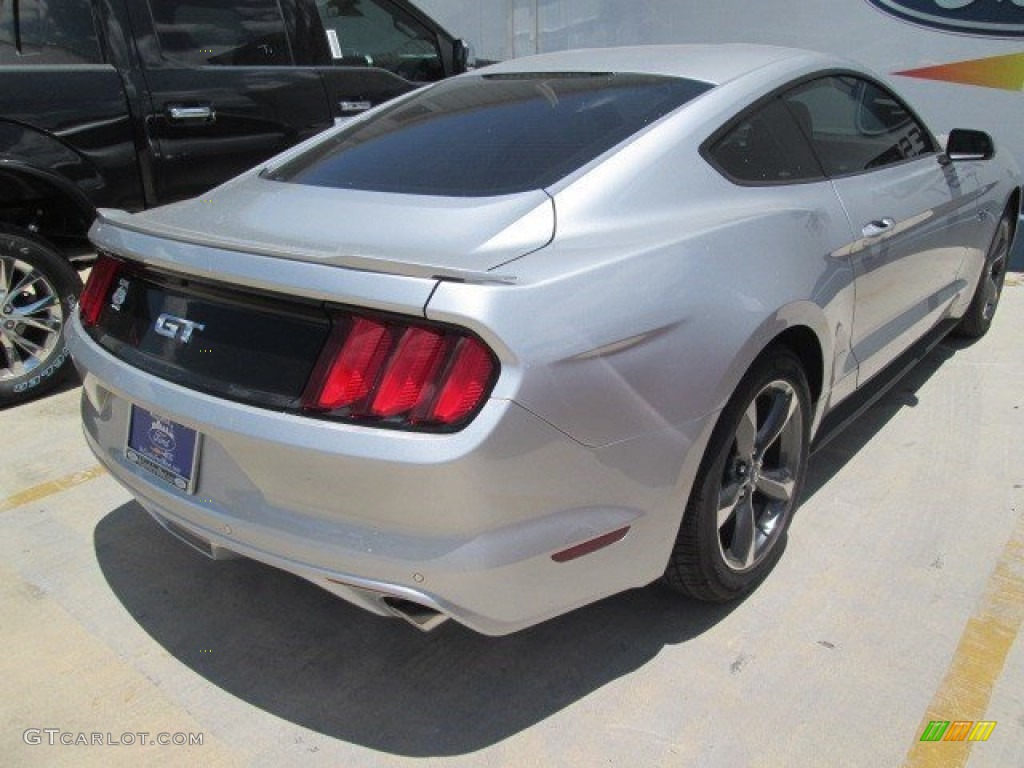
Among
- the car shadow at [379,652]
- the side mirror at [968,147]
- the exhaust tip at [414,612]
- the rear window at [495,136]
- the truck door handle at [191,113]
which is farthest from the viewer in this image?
the truck door handle at [191,113]

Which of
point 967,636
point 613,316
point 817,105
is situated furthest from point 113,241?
point 967,636

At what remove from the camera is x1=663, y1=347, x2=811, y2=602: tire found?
2.37 metres

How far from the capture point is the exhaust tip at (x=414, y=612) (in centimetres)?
205

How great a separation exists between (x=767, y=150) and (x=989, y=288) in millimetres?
2749

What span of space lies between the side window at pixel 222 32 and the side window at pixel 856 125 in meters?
3.01

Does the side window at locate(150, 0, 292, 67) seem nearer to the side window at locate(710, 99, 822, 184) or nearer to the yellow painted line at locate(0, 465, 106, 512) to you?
A: the yellow painted line at locate(0, 465, 106, 512)

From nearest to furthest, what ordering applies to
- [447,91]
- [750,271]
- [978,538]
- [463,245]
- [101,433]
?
[463,245], [750,271], [101,433], [978,538], [447,91]

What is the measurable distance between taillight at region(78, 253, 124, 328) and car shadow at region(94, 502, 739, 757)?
2.87 feet

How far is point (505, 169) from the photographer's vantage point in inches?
96.8

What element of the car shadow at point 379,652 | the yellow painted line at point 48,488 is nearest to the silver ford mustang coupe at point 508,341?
the car shadow at point 379,652

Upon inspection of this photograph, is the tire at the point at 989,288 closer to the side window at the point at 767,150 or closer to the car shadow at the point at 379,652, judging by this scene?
the side window at the point at 767,150

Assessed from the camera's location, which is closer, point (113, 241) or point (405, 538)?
point (405, 538)

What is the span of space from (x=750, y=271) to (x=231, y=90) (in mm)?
3307

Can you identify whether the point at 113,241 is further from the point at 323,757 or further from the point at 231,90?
the point at 231,90
